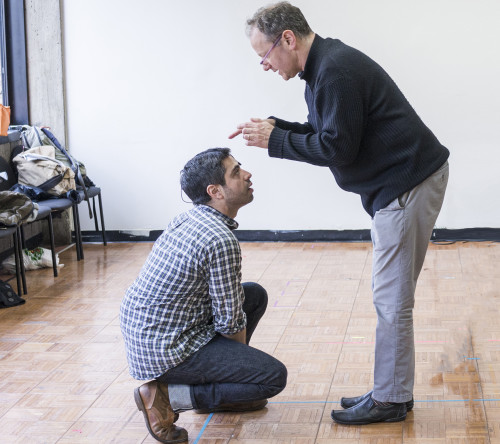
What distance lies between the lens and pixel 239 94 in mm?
6113

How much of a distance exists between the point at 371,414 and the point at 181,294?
0.79 meters

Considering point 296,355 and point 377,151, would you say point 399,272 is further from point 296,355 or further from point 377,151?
point 296,355

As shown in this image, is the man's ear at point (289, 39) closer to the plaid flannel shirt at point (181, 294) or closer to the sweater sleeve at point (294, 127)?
the sweater sleeve at point (294, 127)

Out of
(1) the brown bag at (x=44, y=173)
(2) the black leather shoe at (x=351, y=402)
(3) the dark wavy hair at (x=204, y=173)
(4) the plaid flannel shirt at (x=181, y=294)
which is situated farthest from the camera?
(1) the brown bag at (x=44, y=173)

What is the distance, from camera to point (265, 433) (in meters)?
2.74

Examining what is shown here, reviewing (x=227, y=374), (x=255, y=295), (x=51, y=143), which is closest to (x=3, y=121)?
(x=51, y=143)

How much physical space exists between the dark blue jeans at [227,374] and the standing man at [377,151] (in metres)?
0.37

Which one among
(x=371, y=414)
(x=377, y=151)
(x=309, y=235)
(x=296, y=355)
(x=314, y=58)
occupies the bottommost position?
(x=309, y=235)

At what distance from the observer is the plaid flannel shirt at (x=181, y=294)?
261 centimetres

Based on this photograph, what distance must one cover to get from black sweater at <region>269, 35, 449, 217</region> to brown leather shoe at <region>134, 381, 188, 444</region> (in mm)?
901

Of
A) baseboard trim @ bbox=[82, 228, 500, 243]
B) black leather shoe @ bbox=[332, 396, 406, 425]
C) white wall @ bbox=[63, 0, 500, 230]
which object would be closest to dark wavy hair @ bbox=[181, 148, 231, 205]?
black leather shoe @ bbox=[332, 396, 406, 425]

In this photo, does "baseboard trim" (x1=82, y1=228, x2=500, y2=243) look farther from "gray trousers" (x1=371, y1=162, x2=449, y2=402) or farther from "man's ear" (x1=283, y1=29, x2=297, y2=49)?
"man's ear" (x1=283, y1=29, x2=297, y2=49)

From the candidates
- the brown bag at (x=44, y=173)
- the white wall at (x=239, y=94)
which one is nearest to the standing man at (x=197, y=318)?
the brown bag at (x=44, y=173)

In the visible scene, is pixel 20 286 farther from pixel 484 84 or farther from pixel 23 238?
pixel 484 84
